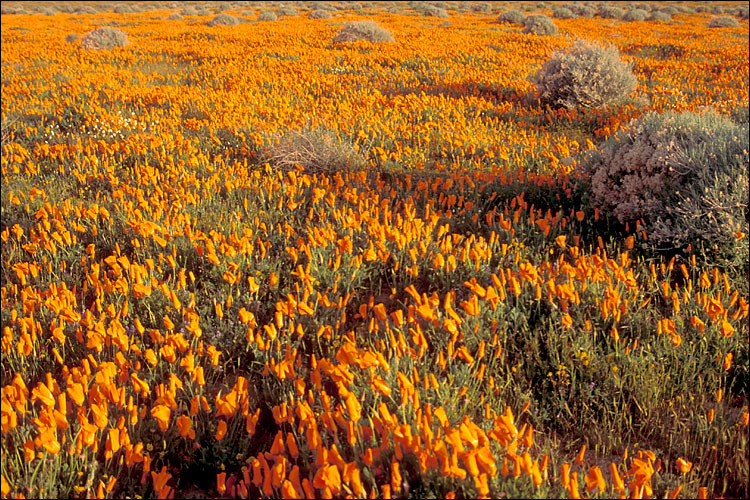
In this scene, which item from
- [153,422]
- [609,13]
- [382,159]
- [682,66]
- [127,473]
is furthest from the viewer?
[609,13]

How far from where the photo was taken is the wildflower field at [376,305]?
184 cm

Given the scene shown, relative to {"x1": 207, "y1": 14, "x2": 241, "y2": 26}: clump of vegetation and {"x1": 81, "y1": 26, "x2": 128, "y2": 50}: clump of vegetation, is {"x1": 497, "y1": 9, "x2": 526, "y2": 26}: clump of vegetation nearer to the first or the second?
{"x1": 207, "y1": 14, "x2": 241, "y2": 26}: clump of vegetation

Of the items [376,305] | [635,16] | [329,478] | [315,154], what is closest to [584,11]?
[635,16]

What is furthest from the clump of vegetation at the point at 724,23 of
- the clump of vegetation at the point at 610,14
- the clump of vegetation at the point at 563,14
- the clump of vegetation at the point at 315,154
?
the clump of vegetation at the point at 315,154

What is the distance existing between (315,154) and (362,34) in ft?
40.7

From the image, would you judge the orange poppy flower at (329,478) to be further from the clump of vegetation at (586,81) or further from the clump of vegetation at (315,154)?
the clump of vegetation at (586,81)

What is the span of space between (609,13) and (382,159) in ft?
97.4

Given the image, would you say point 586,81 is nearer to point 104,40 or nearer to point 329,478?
point 329,478

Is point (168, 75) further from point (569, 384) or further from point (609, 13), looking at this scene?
point (609, 13)

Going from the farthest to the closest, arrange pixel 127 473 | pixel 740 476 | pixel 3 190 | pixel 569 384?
pixel 3 190 < pixel 569 384 < pixel 127 473 < pixel 740 476

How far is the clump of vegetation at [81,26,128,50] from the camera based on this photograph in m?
15.7

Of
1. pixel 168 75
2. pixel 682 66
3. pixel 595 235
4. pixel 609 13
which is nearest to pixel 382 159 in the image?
pixel 595 235

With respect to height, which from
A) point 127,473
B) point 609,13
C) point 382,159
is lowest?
point 127,473

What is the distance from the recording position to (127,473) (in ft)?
6.59
